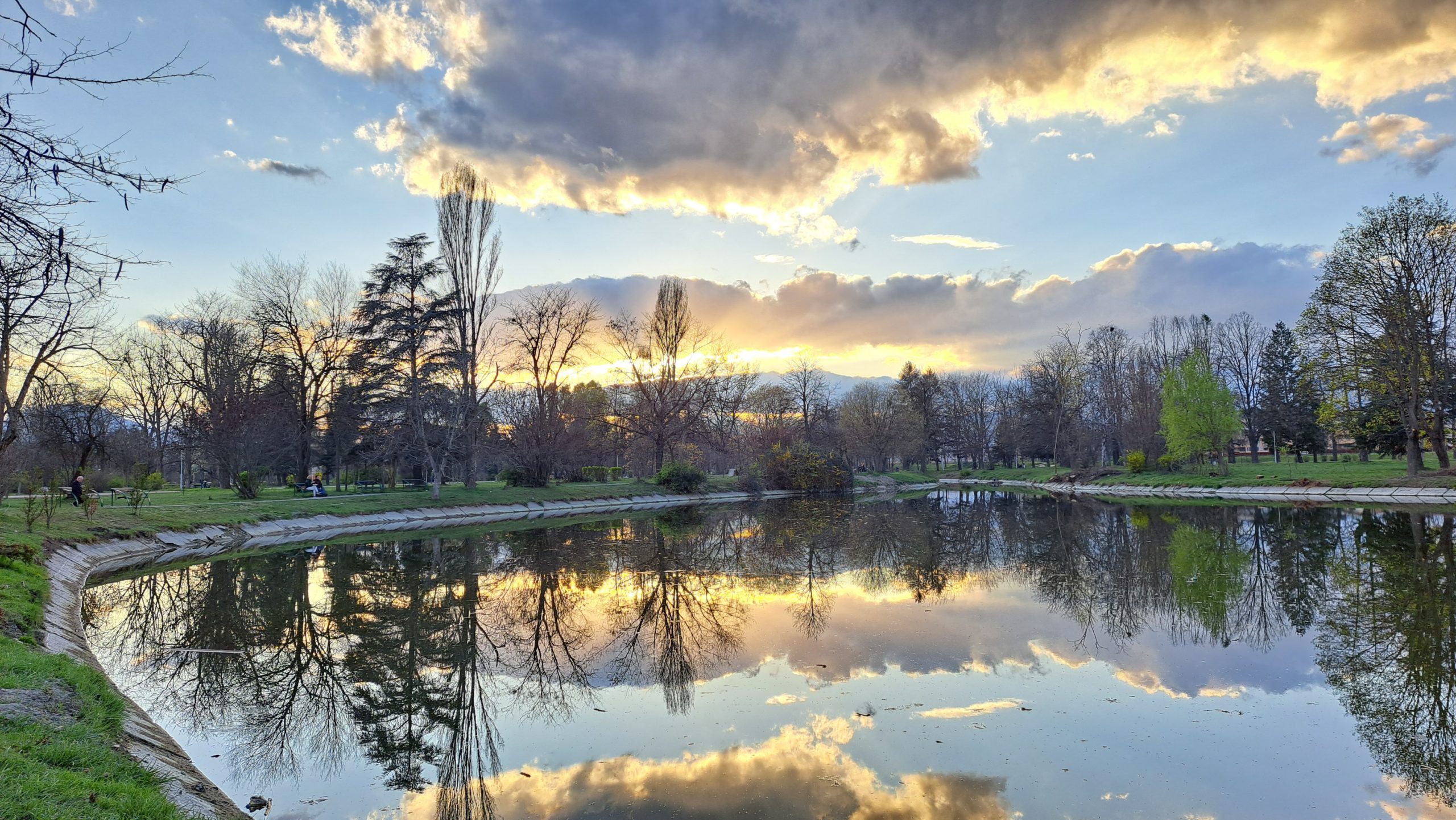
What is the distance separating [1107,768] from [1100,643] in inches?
171

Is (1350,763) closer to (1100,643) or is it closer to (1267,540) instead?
(1100,643)

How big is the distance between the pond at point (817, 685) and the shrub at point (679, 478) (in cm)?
2712

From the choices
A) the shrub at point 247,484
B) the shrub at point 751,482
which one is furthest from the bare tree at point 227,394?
the shrub at point 751,482

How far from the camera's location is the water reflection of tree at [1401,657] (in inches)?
229

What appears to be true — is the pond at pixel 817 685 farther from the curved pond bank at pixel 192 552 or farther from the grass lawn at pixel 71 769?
the grass lawn at pixel 71 769

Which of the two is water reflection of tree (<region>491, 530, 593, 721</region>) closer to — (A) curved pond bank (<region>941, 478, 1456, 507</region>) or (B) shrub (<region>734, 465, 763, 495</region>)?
(B) shrub (<region>734, 465, 763, 495</region>)

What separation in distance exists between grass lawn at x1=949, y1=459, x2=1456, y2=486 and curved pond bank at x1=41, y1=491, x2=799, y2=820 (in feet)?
82.5

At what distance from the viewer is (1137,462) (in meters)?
47.6

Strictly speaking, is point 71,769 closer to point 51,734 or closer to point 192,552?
point 51,734

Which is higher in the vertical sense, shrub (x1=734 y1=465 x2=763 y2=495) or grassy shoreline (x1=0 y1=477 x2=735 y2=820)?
grassy shoreline (x1=0 y1=477 x2=735 y2=820)

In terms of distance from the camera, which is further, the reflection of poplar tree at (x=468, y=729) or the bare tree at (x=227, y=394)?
the bare tree at (x=227, y=394)

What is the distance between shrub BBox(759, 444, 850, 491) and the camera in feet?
163

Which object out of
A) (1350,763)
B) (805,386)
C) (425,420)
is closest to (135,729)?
(1350,763)

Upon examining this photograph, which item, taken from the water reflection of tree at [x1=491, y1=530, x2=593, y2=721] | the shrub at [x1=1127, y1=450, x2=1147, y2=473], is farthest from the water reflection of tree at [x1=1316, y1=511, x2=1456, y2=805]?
the shrub at [x1=1127, y1=450, x2=1147, y2=473]
